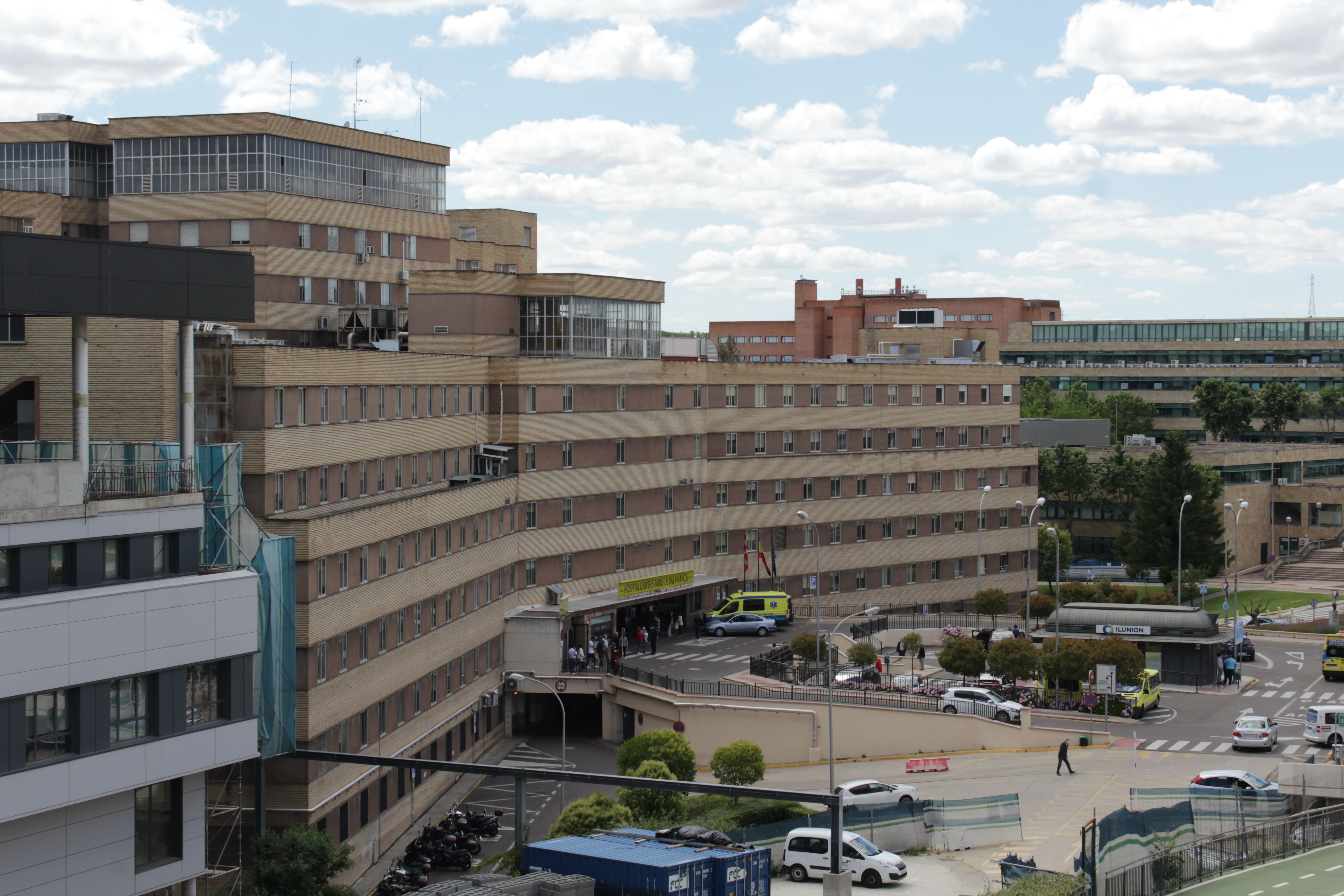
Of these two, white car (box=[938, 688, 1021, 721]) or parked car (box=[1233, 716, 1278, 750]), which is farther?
white car (box=[938, 688, 1021, 721])

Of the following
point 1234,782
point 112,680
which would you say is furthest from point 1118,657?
point 112,680

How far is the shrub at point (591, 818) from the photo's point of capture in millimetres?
45031

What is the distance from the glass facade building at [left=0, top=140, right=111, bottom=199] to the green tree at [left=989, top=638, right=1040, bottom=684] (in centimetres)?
4988

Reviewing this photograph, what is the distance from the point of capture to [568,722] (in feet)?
236

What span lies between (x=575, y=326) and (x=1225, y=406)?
95824 millimetres

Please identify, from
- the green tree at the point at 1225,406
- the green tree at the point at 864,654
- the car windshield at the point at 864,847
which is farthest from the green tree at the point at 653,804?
the green tree at the point at 1225,406

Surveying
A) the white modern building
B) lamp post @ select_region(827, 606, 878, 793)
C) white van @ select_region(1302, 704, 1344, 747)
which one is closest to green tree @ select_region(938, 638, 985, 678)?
lamp post @ select_region(827, 606, 878, 793)

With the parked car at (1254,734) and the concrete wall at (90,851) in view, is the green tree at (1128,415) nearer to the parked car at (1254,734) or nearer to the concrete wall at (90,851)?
the parked car at (1254,734)

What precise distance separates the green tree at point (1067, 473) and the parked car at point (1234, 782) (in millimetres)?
75493

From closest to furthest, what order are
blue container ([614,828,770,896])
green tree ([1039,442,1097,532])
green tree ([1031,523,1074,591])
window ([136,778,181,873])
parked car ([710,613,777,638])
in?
blue container ([614,828,770,896])
window ([136,778,181,873])
parked car ([710,613,777,638])
green tree ([1031,523,1074,591])
green tree ([1039,442,1097,532])

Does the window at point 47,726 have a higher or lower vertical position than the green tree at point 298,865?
higher

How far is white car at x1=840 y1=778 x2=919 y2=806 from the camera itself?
164 ft

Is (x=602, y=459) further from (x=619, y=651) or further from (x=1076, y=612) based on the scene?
(x=1076, y=612)

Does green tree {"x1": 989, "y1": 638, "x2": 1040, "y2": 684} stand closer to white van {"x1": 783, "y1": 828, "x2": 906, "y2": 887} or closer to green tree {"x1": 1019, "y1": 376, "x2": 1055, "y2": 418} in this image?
white van {"x1": 783, "y1": 828, "x2": 906, "y2": 887}
